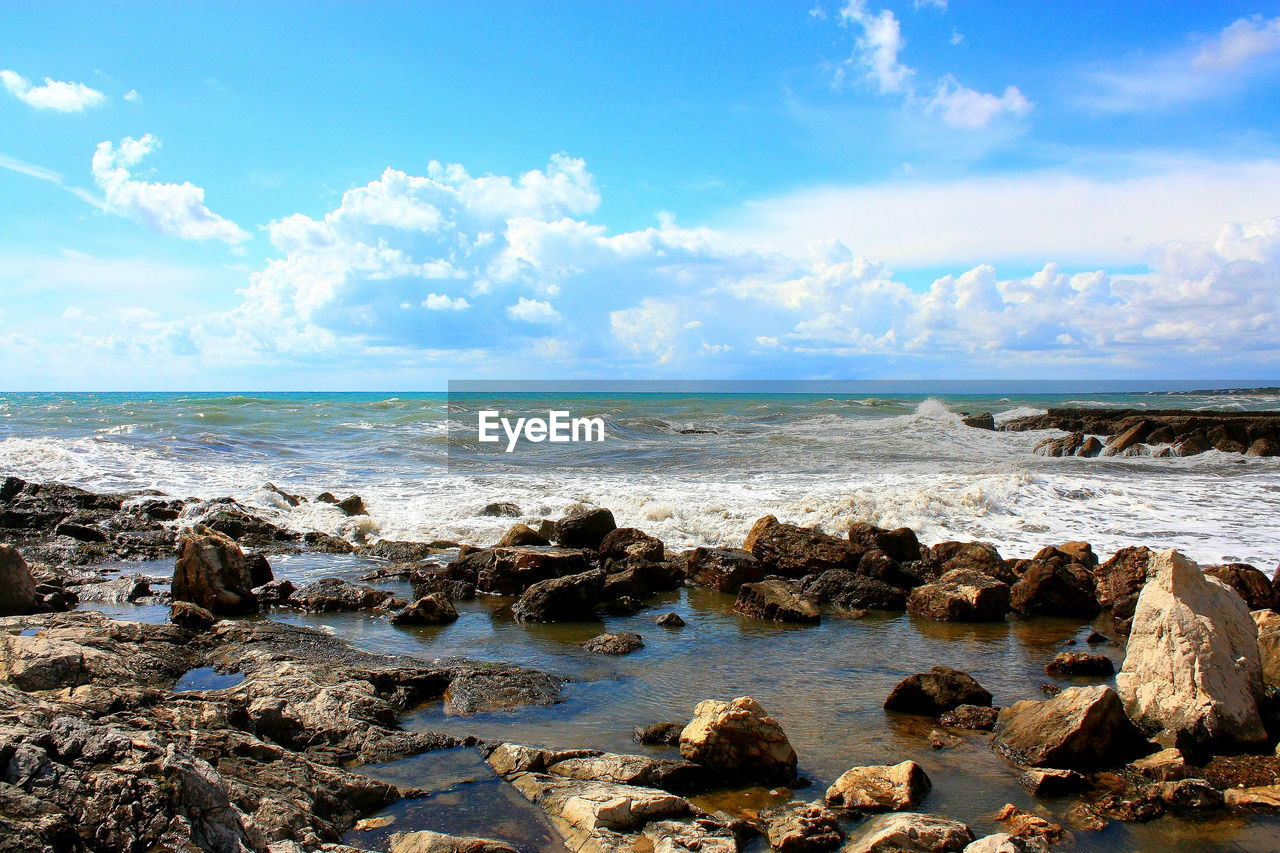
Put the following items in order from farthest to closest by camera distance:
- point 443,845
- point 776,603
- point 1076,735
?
1. point 776,603
2. point 1076,735
3. point 443,845

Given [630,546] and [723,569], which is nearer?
[723,569]

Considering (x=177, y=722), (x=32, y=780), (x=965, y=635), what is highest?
(x=32, y=780)

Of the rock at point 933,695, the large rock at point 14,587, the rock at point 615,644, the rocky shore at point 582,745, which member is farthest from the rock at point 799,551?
the large rock at point 14,587

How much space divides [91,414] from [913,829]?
49.6 m

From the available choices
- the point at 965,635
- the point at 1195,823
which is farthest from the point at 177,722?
the point at 965,635

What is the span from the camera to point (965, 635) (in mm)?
8852

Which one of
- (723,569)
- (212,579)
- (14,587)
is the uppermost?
(14,587)

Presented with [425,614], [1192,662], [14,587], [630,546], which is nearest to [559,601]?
[425,614]

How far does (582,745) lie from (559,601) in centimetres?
395

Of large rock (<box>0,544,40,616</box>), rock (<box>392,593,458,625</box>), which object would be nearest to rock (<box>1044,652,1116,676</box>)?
rock (<box>392,593,458,625</box>)

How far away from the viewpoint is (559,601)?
9.56 metres

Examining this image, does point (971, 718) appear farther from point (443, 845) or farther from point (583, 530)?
point (583, 530)

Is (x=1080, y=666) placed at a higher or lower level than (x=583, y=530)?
lower

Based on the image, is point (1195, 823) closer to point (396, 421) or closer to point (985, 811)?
point (985, 811)
